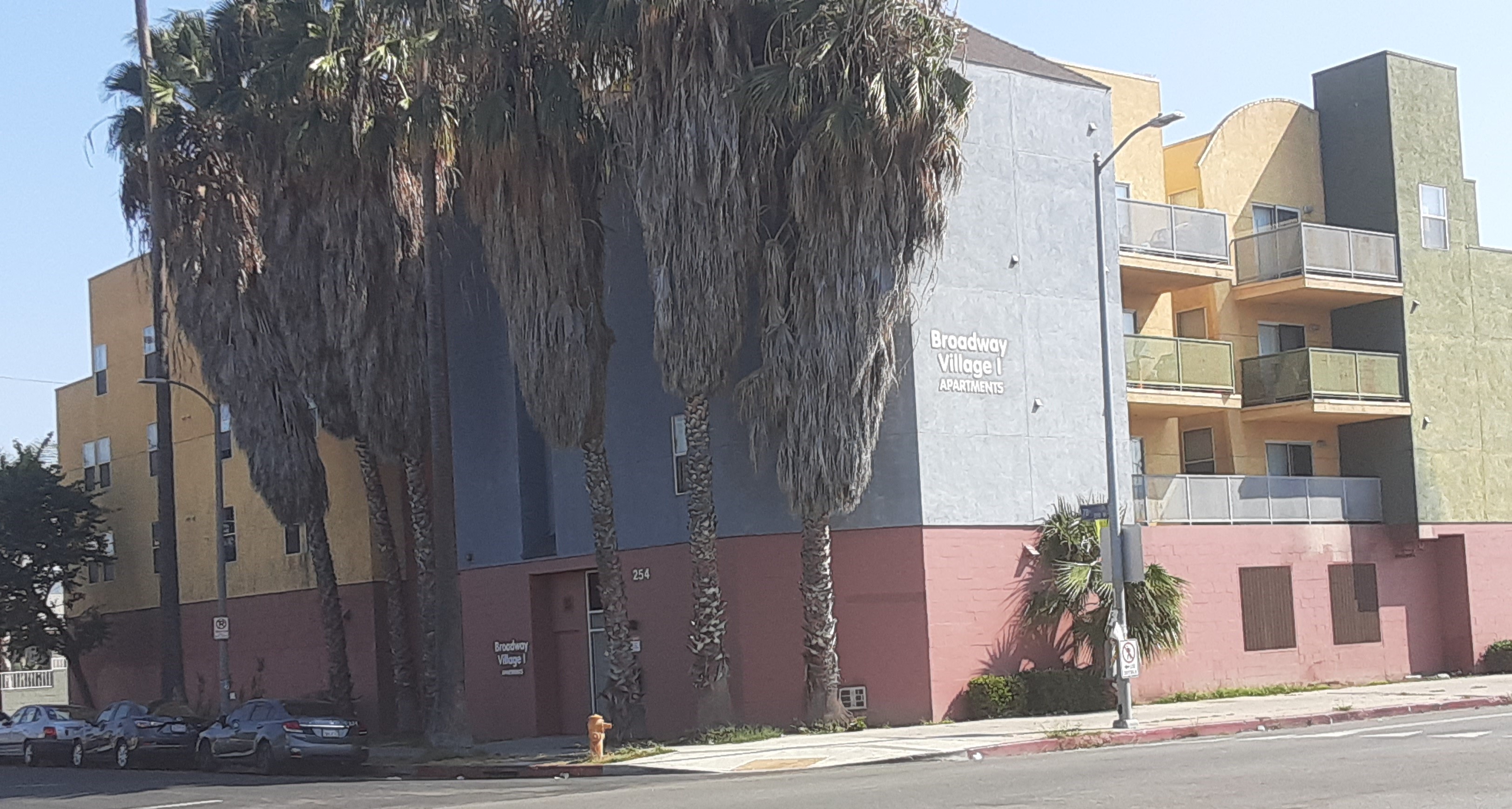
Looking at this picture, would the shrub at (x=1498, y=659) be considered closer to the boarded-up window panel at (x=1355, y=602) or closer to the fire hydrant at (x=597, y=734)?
the boarded-up window panel at (x=1355, y=602)

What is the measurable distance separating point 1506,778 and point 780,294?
14.2 m

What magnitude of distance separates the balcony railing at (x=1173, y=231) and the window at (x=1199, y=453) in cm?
387

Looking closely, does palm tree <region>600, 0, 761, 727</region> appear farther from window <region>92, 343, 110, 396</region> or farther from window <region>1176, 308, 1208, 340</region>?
window <region>92, 343, 110, 396</region>

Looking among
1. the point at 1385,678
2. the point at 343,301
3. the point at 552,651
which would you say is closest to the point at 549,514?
the point at 552,651

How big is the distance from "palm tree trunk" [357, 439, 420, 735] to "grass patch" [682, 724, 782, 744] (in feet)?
33.9

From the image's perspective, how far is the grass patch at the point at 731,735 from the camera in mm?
25453

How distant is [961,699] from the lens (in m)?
27.4

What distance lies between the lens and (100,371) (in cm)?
4903

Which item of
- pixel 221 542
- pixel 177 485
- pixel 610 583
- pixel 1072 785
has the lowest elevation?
pixel 1072 785

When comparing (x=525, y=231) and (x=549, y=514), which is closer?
(x=525, y=231)

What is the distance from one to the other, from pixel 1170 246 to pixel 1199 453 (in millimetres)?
4964

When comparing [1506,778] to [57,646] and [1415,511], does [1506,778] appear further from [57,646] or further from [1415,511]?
→ [57,646]

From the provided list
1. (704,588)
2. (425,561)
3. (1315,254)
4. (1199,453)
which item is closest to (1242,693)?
(1199,453)

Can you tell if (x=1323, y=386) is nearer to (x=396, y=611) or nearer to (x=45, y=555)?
(x=396, y=611)
